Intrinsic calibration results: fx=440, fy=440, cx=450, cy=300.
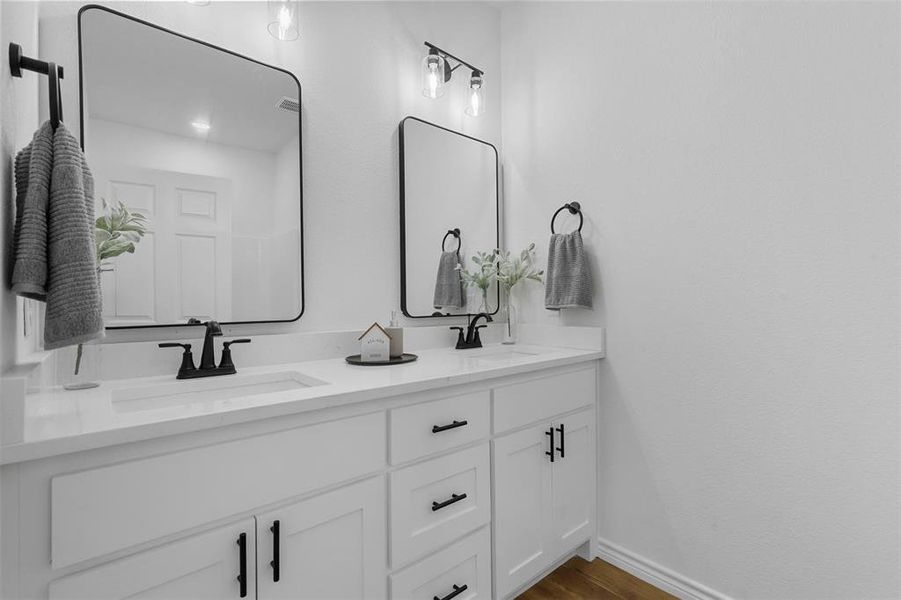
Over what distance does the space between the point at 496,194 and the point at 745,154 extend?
3.61ft

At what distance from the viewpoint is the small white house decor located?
1.54 metres

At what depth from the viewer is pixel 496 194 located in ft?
7.44

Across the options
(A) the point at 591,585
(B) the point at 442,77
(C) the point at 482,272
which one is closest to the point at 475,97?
(B) the point at 442,77

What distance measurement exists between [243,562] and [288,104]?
4.69 ft

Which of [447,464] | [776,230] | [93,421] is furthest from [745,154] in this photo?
[93,421]

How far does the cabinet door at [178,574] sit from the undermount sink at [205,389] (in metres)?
0.35

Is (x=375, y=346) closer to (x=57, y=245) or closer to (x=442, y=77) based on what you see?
(x=57, y=245)

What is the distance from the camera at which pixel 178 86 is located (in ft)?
4.54

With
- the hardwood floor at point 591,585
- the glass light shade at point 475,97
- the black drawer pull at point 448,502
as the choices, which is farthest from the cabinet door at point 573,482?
the glass light shade at point 475,97

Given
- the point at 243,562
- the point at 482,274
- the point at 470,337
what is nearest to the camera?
the point at 243,562

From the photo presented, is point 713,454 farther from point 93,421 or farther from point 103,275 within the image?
point 103,275

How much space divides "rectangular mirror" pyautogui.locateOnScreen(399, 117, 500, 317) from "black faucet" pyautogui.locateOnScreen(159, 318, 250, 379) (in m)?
0.75

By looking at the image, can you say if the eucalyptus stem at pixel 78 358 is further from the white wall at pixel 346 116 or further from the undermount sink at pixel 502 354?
the undermount sink at pixel 502 354

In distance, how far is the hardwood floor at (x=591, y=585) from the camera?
1.59 m
